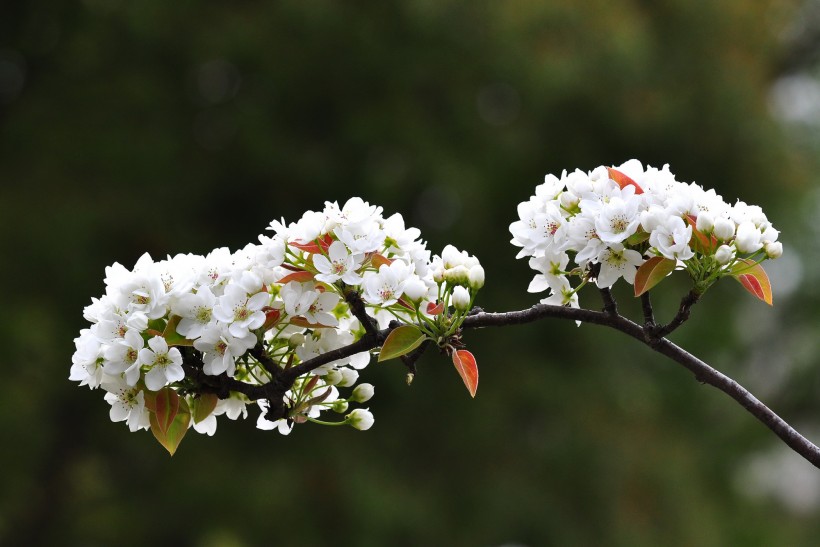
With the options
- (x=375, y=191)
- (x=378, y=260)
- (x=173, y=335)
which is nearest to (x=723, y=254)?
(x=378, y=260)

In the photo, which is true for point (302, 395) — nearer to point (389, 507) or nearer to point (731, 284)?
point (389, 507)

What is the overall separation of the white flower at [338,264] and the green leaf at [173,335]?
6.8 inches

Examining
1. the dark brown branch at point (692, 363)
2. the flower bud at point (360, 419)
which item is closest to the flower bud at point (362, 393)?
the flower bud at point (360, 419)

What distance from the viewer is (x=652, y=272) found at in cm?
106

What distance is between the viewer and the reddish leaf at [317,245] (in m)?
1.09

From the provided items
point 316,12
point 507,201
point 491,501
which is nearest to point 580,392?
point 491,501

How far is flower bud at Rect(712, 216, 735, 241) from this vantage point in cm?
103

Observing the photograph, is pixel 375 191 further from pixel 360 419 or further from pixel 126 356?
pixel 126 356

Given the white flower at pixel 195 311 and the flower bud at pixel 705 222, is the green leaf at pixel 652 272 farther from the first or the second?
the white flower at pixel 195 311

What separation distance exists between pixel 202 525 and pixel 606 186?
3798 millimetres

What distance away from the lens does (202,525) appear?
4492mm

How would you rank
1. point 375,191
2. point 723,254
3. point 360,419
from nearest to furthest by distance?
point 723,254 < point 360,419 < point 375,191

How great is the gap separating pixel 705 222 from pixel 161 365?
0.60 meters

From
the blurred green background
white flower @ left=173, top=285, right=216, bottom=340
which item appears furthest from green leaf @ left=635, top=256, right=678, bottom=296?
the blurred green background
